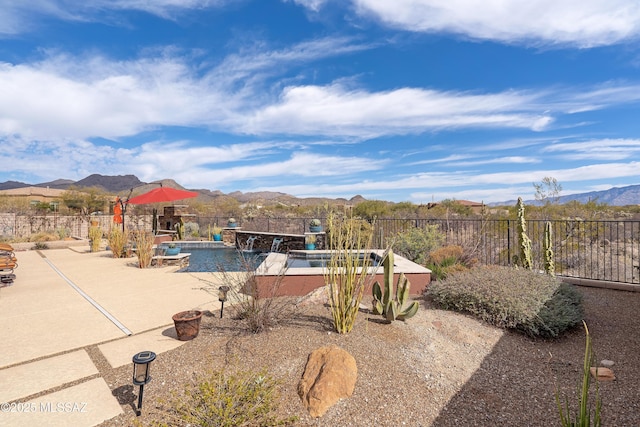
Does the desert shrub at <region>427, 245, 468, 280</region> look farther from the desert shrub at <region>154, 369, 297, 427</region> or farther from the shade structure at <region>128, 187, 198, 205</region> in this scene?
the shade structure at <region>128, 187, 198, 205</region>

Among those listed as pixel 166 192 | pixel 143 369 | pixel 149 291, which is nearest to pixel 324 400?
pixel 143 369

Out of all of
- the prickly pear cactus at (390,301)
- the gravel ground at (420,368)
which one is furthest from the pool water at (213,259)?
the prickly pear cactus at (390,301)

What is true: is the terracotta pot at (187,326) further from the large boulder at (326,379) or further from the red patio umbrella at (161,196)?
the red patio umbrella at (161,196)

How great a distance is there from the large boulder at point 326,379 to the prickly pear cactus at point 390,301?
1.00 metres

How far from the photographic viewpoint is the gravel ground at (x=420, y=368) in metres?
2.28

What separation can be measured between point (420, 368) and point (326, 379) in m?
0.91

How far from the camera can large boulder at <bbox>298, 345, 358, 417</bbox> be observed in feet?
7.58

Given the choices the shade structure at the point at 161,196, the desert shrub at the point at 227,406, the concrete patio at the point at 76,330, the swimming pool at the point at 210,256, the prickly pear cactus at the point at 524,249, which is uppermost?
the shade structure at the point at 161,196

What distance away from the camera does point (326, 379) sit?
2430 mm

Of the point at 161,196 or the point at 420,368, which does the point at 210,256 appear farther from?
the point at 420,368

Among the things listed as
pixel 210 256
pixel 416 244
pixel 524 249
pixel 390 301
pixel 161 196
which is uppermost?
pixel 161 196

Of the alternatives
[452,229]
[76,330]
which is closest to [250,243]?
[452,229]

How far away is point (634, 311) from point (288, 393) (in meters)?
5.66

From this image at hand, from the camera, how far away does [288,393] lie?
7.93 feet
